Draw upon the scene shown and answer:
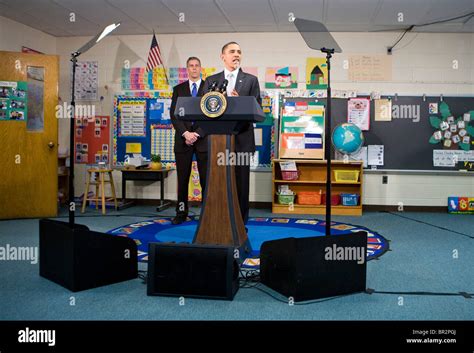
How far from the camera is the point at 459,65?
601cm

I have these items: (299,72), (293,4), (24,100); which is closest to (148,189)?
(24,100)

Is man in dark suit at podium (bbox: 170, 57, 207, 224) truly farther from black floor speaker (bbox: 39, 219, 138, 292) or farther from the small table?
black floor speaker (bbox: 39, 219, 138, 292)

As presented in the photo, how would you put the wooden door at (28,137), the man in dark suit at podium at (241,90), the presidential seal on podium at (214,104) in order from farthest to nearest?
the wooden door at (28,137), the man in dark suit at podium at (241,90), the presidential seal on podium at (214,104)

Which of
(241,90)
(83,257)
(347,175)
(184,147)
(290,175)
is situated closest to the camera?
(83,257)

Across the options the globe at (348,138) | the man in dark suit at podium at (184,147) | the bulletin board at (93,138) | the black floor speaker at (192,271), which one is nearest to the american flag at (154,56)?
the bulletin board at (93,138)

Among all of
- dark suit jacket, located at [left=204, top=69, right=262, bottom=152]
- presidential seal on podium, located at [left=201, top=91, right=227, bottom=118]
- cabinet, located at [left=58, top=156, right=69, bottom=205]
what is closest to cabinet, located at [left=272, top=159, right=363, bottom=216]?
dark suit jacket, located at [left=204, top=69, right=262, bottom=152]

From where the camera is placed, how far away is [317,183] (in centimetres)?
599

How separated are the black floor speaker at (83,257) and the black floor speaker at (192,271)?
0.99ft

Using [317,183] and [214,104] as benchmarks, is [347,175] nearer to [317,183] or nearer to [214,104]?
[317,183]

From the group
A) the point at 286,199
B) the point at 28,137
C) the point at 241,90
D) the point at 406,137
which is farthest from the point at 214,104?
the point at 406,137

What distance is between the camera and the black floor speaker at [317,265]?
7.17 feet

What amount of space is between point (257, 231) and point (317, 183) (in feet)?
6.70

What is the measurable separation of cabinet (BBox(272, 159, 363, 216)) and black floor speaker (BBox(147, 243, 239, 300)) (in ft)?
11.5

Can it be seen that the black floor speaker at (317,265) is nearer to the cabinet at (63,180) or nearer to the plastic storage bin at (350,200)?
the plastic storage bin at (350,200)
